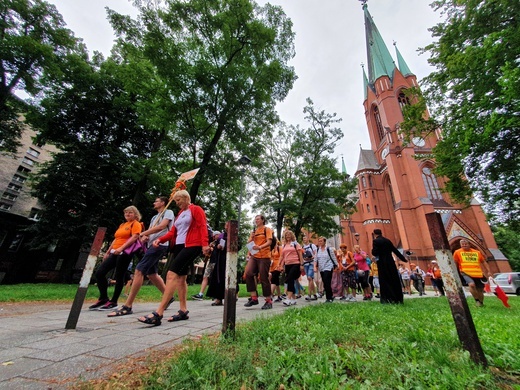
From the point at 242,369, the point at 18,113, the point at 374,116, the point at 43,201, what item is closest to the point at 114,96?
the point at 18,113

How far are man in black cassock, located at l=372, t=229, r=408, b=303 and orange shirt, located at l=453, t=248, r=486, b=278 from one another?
198 centimetres

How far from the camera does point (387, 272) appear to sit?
6688 millimetres

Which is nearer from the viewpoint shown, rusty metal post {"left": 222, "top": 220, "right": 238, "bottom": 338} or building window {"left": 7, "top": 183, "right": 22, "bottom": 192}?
rusty metal post {"left": 222, "top": 220, "right": 238, "bottom": 338}

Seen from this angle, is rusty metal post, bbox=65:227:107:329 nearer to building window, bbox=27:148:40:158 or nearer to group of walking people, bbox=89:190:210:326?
group of walking people, bbox=89:190:210:326

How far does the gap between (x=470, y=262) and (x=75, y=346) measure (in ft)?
29.8

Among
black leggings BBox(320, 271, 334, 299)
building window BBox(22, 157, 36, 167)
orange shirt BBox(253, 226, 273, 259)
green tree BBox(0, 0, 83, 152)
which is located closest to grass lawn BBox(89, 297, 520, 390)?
orange shirt BBox(253, 226, 273, 259)

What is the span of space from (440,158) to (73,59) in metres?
23.1

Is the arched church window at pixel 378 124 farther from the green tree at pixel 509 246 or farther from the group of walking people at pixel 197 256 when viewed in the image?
the group of walking people at pixel 197 256

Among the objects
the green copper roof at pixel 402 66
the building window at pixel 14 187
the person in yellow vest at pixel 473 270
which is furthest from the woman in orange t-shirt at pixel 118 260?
the green copper roof at pixel 402 66

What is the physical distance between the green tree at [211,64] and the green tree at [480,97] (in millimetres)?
7735

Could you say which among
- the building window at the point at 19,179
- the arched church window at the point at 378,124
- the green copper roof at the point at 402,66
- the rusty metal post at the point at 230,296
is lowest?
the rusty metal post at the point at 230,296

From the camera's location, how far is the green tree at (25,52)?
15.5 meters

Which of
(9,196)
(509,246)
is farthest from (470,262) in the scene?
(509,246)

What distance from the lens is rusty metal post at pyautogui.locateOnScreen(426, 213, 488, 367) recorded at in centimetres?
189
